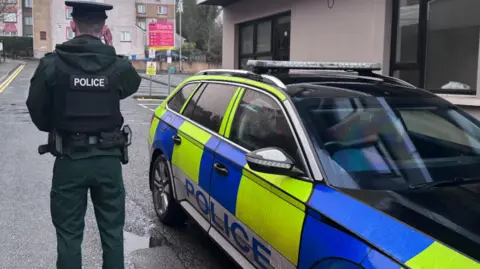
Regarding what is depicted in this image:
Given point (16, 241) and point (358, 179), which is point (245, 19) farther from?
point (358, 179)

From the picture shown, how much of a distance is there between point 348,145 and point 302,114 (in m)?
0.34

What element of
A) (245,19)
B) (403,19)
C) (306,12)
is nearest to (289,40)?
(306,12)

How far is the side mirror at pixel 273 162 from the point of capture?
2.73 metres

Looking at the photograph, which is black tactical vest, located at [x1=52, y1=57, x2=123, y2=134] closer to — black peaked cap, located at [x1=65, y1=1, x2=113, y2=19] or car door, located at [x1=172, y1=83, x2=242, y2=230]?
black peaked cap, located at [x1=65, y1=1, x2=113, y2=19]

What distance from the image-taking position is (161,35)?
21.1 metres

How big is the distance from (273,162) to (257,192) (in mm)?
375

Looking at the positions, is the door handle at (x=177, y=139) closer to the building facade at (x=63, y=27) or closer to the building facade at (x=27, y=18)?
the building facade at (x=63, y=27)

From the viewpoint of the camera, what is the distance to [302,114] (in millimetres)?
3074

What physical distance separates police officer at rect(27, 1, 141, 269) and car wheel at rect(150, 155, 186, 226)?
1.48m

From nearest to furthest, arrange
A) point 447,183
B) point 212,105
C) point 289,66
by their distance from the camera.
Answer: point 447,183 → point 289,66 → point 212,105

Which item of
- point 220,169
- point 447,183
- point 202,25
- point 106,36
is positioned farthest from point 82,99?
point 202,25

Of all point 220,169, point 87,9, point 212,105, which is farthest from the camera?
point 212,105

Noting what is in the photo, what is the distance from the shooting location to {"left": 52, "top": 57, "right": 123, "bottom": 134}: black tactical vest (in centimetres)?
304

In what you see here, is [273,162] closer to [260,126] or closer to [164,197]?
[260,126]
